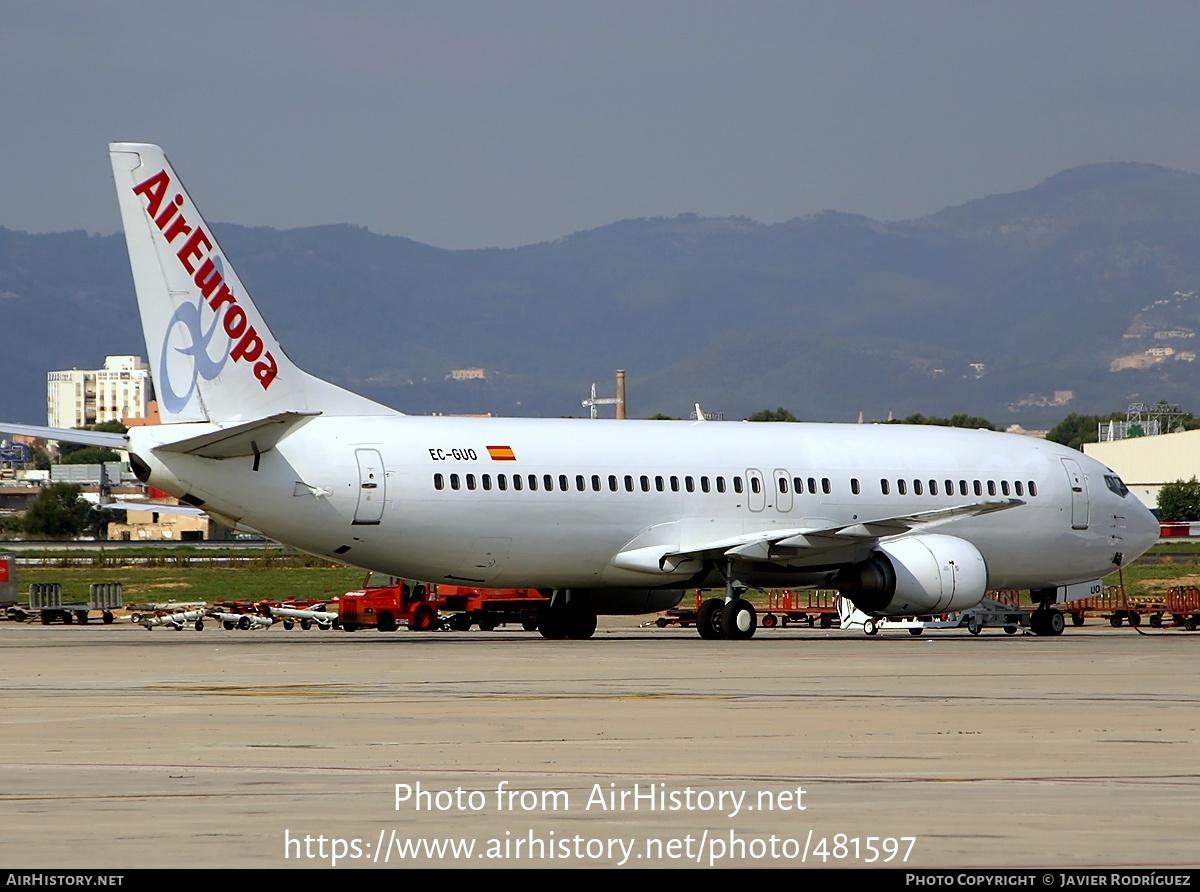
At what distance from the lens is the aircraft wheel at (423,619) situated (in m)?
40.9

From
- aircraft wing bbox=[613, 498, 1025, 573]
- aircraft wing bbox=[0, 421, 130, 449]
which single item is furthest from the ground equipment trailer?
aircraft wing bbox=[613, 498, 1025, 573]

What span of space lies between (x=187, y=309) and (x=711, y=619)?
10744 mm

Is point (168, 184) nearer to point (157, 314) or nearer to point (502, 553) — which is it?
point (157, 314)

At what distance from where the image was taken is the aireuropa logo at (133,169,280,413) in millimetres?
29594

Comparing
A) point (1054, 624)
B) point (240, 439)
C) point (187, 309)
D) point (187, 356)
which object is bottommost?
point (1054, 624)

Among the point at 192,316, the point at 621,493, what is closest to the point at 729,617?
the point at 621,493

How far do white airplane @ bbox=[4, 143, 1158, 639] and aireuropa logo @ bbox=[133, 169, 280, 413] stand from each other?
0.10 ft

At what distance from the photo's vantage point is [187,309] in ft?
97.8

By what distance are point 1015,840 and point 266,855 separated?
3.95 m

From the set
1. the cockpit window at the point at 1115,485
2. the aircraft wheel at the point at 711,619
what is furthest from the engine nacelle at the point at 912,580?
the cockpit window at the point at 1115,485

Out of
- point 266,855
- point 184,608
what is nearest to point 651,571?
point 184,608

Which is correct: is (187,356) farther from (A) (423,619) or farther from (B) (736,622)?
(A) (423,619)

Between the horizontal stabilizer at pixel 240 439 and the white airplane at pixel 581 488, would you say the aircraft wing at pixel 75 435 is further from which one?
the horizontal stabilizer at pixel 240 439

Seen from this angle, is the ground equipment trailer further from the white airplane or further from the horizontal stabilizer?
the horizontal stabilizer
